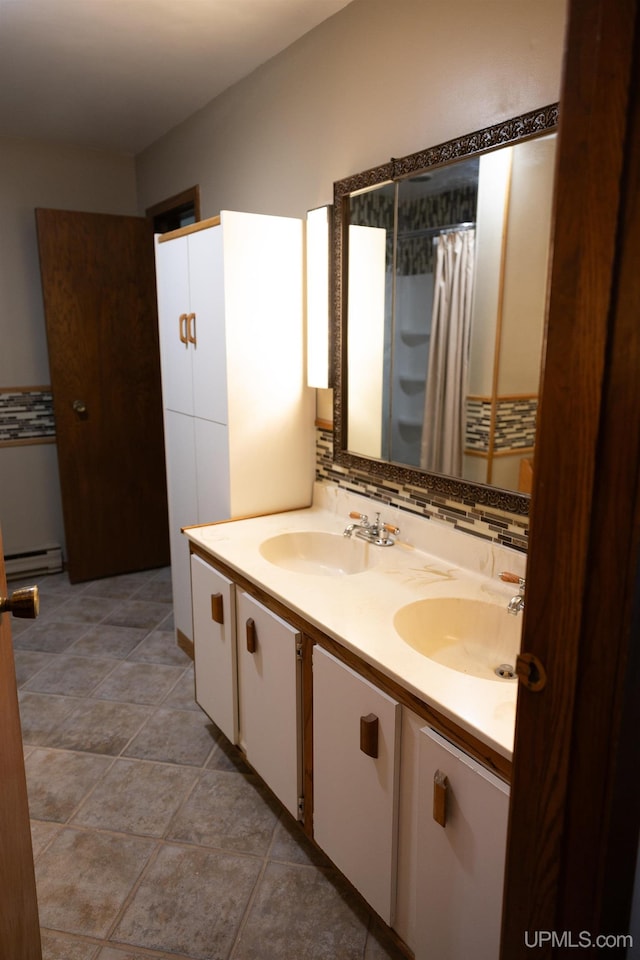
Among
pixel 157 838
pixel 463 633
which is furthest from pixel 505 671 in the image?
pixel 157 838

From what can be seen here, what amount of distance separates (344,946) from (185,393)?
1.91m

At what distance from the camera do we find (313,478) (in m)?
2.54

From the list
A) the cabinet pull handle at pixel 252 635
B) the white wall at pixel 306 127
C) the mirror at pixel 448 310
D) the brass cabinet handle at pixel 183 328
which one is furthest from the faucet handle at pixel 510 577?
the brass cabinet handle at pixel 183 328

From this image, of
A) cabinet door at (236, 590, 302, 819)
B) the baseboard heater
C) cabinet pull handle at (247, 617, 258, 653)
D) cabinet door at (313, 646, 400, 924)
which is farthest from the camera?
the baseboard heater

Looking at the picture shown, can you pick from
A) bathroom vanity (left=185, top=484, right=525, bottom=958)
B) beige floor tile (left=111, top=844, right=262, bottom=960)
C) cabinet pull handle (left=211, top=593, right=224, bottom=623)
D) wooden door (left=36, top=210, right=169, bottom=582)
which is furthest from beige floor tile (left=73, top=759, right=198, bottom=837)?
wooden door (left=36, top=210, right=169, bottom=582)

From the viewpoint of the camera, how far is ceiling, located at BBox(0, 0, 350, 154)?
211 cm

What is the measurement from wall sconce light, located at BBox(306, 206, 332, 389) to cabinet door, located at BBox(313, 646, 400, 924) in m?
1.12

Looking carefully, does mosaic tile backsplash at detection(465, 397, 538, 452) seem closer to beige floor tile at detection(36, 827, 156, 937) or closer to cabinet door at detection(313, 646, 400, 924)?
cabinet door at detection(313, 646, 400, 924)

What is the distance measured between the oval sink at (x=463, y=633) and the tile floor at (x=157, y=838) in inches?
28.3

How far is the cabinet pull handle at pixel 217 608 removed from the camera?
6.65 ft

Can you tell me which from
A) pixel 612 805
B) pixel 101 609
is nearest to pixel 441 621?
pixel 612 805

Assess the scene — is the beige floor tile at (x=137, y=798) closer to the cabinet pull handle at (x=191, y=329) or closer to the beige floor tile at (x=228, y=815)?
the beige floor tile at (x=228, y=815)

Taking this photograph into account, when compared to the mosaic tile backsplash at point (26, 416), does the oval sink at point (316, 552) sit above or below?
below

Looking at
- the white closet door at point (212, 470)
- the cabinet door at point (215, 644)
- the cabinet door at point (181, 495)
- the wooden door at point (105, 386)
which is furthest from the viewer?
the wooden door at point (105, 386)
